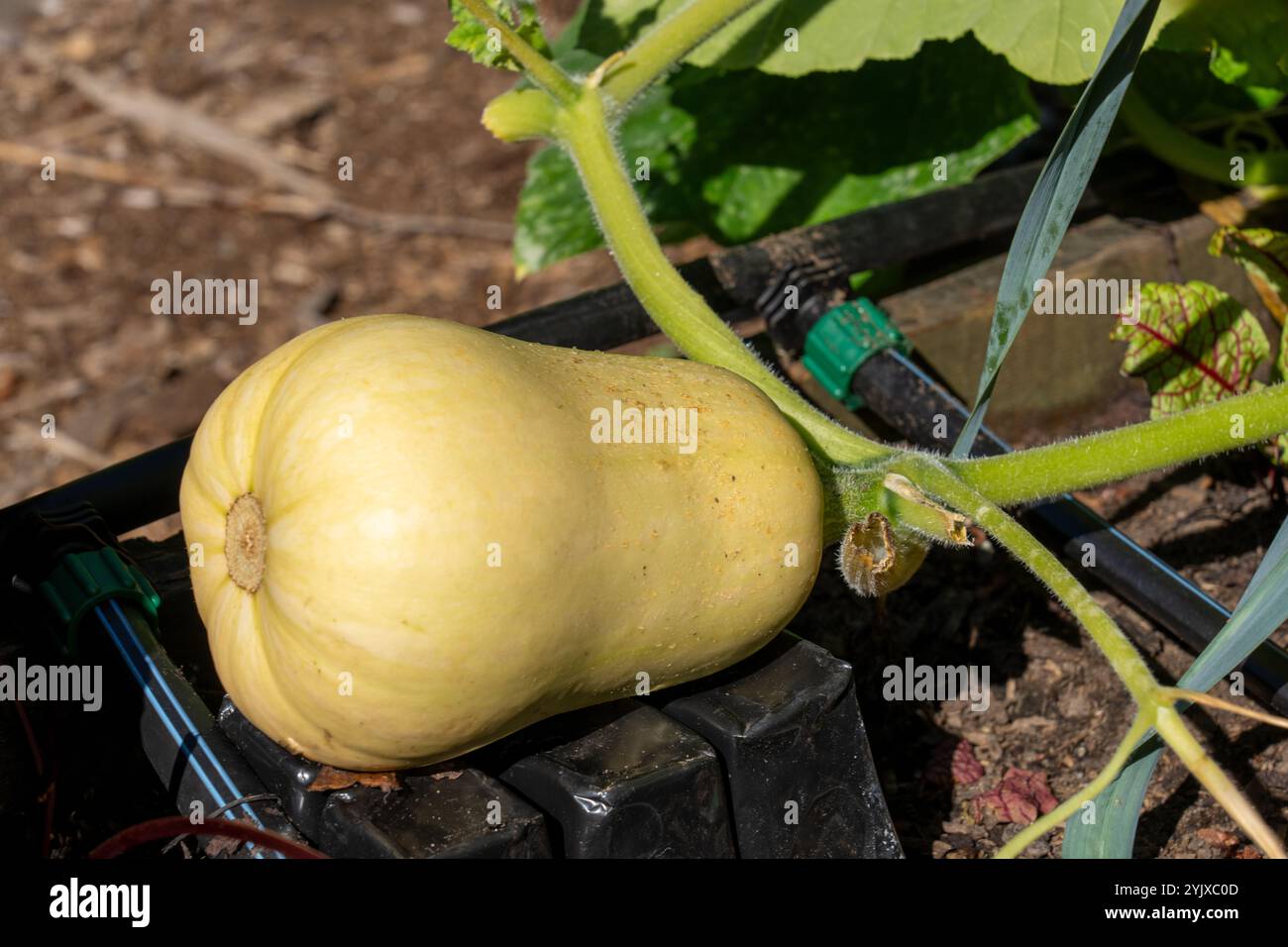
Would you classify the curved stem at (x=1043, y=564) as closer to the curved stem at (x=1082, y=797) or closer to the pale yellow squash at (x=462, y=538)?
the curved stem at (x=1082, y=797)

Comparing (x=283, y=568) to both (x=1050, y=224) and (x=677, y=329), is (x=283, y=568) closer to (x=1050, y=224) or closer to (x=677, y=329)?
(x=677, y=329)

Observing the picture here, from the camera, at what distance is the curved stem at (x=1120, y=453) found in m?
1.45

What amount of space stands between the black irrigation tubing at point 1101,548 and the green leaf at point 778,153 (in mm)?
554

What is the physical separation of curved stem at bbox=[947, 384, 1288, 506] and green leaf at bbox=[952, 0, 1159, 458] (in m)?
0.08

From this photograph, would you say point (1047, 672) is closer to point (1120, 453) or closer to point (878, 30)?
point (1120, 453)

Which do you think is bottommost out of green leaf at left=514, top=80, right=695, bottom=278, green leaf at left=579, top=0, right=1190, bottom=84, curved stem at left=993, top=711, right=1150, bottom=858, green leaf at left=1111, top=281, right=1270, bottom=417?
curved stem at left=993, top=711, right=1150, bottom=858

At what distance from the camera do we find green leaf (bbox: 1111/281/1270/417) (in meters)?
1.88

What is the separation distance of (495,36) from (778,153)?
34.6 inches

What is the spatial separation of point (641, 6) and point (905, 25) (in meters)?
0.41

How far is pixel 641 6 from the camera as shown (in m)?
2.11

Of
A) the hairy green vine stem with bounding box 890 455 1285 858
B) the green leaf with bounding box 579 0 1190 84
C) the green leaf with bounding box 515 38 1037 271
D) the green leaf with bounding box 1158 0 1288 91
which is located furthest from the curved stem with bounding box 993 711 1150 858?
the green leaf with bounding box 515 38 1037 271

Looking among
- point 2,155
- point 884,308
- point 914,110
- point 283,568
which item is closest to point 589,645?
point 283,568

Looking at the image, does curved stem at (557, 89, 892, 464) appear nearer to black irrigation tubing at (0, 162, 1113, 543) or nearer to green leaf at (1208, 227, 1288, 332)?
black irrigation tubing at (0, 162, 1113, 543)

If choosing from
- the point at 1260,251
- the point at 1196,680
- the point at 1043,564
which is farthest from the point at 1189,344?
the point at 1196,680
